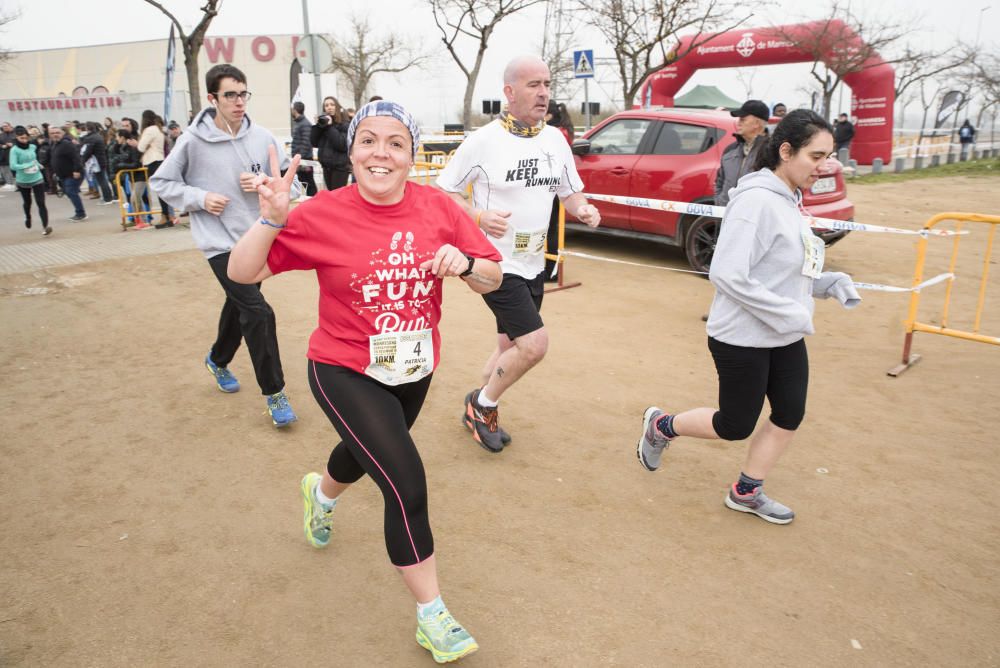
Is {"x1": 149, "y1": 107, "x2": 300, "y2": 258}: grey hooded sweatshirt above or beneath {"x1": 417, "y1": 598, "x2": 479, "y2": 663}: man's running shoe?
above

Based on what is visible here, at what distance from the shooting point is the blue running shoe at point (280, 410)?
14.7 ft

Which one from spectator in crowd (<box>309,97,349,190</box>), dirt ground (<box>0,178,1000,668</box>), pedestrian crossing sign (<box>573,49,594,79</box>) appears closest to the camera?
dirt ground (<box>0,178,1000,668</box>)

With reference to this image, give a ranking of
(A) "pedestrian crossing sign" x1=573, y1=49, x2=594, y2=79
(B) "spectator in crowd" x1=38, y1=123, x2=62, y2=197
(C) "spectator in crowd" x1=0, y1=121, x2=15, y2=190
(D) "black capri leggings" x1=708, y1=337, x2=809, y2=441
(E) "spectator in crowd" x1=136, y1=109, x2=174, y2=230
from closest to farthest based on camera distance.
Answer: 1. (D) "black capri leggings" x1=708, y1=337, x2=809, y2=441
2. (E) "spectator in crowd" x1=136, y1=109, x2=174, y2=230
3. (A) "pedestrian crossing sign" x1=573, y1=49, x2=594, y2=79
4. (B) "spectator in crowd" x1=38, y1=123, x2=62, y2=197
5. (C) "spectator in crowd" x1=0, y1=121, x2=15, y2=190

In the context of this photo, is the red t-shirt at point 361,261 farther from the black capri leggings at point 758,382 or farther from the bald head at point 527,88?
the bald head at point 527,88

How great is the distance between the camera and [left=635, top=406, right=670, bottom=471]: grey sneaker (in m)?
3.71

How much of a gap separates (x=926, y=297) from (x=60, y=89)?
6686 cm

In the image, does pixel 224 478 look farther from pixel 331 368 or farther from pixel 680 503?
pixel 680 503

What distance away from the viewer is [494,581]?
9.89 feet

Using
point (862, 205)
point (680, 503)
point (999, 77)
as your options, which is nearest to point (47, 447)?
point (680, 503)

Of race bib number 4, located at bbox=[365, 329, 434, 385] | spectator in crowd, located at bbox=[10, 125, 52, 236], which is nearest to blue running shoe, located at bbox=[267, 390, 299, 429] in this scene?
race bib number 4, located at bbox=[365, 329, 434, 385]

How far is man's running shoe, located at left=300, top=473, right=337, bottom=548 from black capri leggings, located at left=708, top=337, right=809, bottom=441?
5.95 ft

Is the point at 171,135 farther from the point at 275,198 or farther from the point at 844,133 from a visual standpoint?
the point at 844,133

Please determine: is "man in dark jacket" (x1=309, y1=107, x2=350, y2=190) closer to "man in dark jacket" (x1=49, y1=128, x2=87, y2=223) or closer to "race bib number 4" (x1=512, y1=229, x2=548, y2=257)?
"man in dark jacket" (x1=49, y1=128, x2=87, y2=223)

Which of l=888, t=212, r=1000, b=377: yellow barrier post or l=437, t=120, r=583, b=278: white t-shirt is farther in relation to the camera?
l=888, t=212, r=1000, b=377: yellow barrier post
